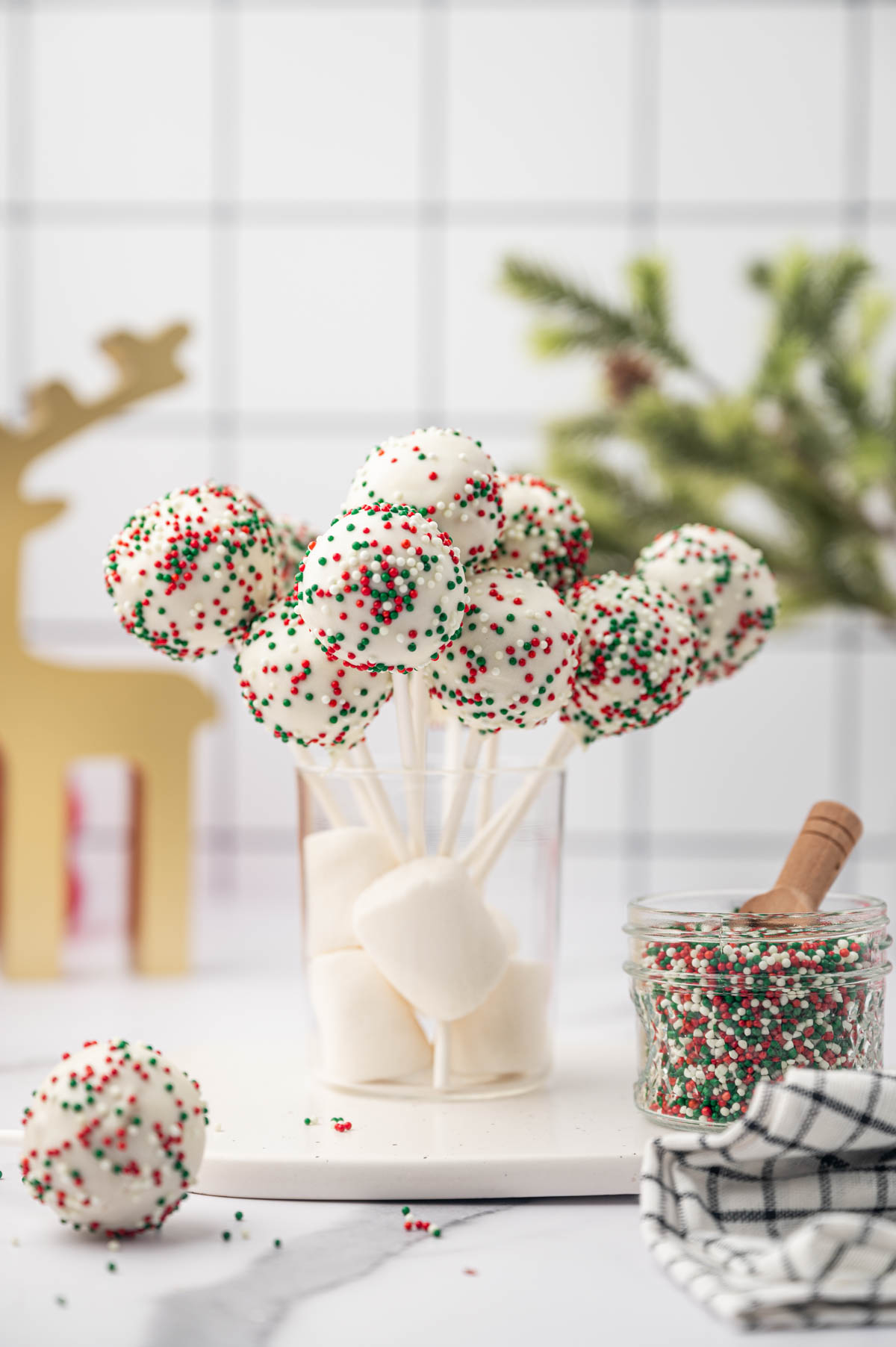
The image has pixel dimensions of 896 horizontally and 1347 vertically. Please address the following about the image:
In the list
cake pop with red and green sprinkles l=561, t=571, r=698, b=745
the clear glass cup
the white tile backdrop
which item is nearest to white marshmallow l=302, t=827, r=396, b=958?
the clear glass cup

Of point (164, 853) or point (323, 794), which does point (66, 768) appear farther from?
point (323, 794)

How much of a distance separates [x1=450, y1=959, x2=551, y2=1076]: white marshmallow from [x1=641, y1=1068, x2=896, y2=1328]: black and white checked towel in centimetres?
15

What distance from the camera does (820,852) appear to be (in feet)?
1.98

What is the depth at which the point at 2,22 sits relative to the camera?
65.3 inches

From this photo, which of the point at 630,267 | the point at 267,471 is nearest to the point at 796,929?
the point at 630,267

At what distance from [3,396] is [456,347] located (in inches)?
21.1

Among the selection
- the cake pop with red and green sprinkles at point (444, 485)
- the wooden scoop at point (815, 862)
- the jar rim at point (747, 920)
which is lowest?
the jar rim at point (747, 920)

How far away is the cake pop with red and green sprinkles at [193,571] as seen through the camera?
0.58 metres

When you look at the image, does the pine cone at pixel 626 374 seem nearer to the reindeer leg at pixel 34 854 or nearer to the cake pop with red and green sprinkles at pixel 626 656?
the reindeer leg at pixel 34 854

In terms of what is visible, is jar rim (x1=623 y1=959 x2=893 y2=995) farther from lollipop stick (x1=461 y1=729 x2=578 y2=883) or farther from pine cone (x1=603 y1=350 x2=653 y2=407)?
pine cone (x1=603 y1=350 x2=653 y2=407)

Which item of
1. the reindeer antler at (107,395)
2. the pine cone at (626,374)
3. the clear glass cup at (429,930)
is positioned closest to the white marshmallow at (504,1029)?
the clear glass cup at (429,930)

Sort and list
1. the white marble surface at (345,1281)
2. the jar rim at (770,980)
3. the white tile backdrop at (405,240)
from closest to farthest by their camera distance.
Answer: the white marble surface at (345,1281) < the jar rim at (770,980) < the white tile backdrop at (405,240)

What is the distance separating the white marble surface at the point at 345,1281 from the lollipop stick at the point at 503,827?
0.16m

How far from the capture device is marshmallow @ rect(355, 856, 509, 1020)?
60cm
